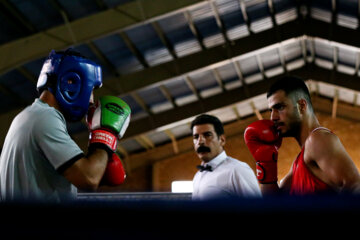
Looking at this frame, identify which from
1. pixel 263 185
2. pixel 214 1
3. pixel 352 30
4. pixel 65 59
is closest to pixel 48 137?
pixel 65 59

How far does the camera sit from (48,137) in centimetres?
178

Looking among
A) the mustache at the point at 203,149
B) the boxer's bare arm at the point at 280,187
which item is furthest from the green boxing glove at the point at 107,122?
the mustache at the point at 203,149

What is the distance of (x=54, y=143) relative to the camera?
1.78 metres

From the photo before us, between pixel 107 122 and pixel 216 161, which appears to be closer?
pixel 107 122

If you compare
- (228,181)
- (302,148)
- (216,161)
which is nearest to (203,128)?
(216,161)

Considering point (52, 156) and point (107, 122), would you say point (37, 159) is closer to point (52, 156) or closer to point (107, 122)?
point (52, 156)

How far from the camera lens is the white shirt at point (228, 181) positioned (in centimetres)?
300

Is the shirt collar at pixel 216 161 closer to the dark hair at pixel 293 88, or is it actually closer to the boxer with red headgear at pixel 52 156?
the dark hair at pixel 293 88

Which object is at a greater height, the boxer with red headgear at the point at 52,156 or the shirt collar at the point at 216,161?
the shirt collar at the point at 216,161

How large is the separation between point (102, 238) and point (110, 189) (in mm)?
13265

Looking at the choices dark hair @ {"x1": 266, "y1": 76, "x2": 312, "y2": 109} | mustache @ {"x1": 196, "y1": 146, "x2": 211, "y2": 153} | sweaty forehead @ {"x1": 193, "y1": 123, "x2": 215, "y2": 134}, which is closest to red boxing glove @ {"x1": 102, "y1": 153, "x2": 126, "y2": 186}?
dark hair @ {"x1": 266, "y1": 76, "x2": 312, "y2": 109}

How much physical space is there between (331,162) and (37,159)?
4.63ft

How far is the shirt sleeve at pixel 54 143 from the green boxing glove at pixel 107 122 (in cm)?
21

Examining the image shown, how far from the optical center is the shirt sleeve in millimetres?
1754
